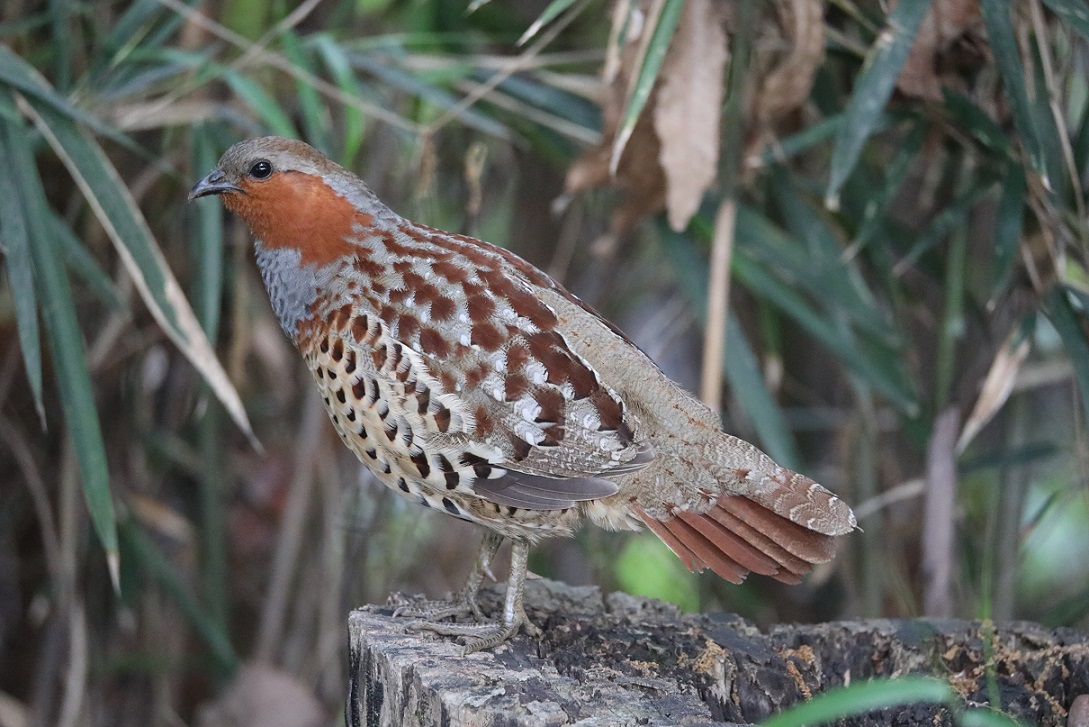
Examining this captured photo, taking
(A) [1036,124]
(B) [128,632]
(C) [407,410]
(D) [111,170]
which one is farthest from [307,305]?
(B) [128,632]

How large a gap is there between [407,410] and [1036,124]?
5.44 feet

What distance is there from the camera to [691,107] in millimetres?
3221

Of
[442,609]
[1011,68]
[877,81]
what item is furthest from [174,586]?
[1011,68]

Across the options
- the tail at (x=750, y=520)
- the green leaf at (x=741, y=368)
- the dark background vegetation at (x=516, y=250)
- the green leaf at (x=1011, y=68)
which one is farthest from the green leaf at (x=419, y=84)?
the tail at (x=750, y=520)

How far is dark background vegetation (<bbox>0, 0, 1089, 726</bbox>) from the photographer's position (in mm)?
3113

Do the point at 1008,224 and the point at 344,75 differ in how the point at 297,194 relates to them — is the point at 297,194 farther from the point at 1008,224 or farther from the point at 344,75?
the point at 1008,224

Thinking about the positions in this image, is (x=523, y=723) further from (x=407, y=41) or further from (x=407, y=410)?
(x=407, y=41)

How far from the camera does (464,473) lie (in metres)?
2.54

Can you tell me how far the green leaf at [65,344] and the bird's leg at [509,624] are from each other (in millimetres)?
907

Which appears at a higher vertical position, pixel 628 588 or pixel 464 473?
pixel 464 473

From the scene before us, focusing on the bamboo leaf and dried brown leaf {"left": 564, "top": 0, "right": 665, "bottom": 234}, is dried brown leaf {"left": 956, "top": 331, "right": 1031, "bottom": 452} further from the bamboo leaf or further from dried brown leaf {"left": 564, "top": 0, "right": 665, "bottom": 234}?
the bamboo leaf

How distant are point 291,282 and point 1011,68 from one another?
5.78 feet

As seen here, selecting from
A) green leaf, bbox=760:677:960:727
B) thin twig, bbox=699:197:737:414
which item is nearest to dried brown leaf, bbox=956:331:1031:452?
thin twig, bbox=699:197:737:414

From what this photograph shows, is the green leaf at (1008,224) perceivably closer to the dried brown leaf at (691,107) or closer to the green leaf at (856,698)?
the dried brown leaf at (691,107)
